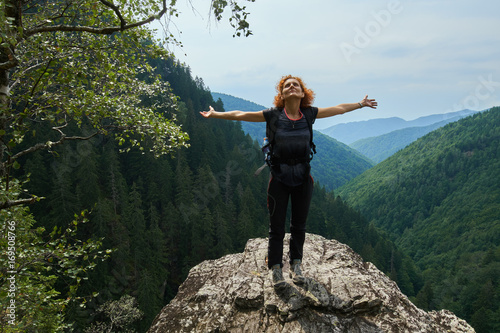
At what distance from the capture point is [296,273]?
5742 mm

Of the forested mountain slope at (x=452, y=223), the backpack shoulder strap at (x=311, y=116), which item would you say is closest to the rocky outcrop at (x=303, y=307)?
the backpack shoulder strap at (x=311, y=116)

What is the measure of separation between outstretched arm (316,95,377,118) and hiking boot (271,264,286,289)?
3185mm

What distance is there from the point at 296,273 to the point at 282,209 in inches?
55.3

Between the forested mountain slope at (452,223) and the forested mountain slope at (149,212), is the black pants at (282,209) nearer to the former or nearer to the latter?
the forested mountain slope at (149,212)

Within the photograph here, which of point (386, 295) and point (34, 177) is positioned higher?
point (386, 295)

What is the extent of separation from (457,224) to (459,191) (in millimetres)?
43852

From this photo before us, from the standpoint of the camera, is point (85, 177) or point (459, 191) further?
point (459, 191)

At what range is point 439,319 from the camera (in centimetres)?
569

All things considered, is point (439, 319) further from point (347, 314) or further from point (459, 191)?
point (459, 191)

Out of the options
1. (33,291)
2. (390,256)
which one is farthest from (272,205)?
(390,256)

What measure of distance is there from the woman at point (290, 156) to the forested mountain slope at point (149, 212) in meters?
20.6

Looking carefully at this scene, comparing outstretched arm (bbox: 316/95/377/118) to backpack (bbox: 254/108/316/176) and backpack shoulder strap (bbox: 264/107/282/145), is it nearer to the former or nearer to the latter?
backpack (bbox: 254/108/316/176)

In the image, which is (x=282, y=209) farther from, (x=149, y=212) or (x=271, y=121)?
(x=149, y=212)

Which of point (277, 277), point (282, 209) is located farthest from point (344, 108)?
point (277, 277)
